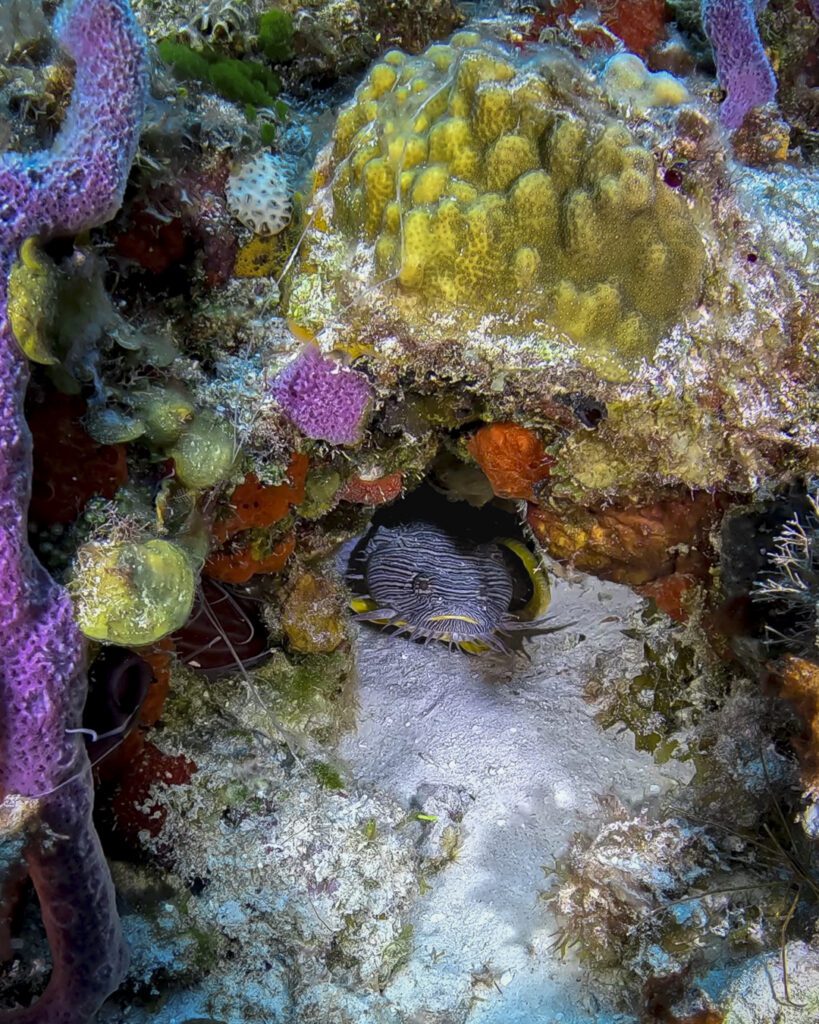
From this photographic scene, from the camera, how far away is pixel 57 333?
2.29 m

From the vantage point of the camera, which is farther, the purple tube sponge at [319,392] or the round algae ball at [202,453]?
the purple tube sponge at [319,392]

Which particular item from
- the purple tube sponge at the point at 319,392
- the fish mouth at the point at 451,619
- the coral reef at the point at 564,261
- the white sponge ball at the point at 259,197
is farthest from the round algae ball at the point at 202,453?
the fish mouth at the point at 451,619

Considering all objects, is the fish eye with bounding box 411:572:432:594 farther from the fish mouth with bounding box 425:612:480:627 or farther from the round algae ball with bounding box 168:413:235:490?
the round algae ball with bounding box 168:413:235:490

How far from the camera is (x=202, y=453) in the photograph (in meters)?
2.64

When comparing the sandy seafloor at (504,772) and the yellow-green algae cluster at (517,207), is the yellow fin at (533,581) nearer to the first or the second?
the sandy seafloor at (504,772)

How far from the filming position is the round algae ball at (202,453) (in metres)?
2.63

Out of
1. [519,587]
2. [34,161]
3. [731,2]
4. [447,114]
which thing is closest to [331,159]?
[447,114]

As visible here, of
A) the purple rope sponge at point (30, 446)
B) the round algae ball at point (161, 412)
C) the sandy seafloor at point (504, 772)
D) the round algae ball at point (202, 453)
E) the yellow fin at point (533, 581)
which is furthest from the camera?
the yellow fin at point (533, 581)

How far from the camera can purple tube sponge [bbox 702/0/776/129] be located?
9.04 ft

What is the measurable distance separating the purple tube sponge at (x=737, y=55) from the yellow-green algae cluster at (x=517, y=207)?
2.29 ft

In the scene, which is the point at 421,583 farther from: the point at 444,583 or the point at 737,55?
the point at 737,55

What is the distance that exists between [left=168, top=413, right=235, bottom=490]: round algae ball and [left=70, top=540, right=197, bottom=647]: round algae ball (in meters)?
0.41

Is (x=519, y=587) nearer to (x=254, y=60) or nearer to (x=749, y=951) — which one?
(x=749, y=951)

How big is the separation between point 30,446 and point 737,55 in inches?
123
